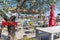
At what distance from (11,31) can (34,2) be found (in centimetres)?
194

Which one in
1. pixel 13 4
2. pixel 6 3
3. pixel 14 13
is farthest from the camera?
pixel 14 13

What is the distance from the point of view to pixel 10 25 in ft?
26.8

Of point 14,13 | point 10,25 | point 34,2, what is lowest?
point 10,25

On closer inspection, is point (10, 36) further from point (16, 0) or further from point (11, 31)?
point (16, 0)

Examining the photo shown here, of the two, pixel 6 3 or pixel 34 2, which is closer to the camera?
pixel 6 3

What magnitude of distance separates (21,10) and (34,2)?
771 millimetres

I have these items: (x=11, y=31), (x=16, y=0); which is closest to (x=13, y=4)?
(x=16, y=0)

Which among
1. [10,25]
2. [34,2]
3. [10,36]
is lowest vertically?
[10,36]

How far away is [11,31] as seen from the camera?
8.27 meters

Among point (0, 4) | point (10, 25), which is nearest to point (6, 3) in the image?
point (0, 4)

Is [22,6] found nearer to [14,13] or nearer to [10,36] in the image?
[14,13]

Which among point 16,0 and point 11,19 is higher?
point 16,0

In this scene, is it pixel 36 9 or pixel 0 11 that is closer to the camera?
pixel 0 11

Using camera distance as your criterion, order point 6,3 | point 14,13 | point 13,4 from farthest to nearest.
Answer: point 14,13 → point 13,4 → point 6,3
